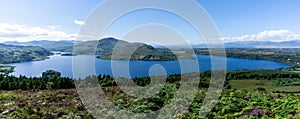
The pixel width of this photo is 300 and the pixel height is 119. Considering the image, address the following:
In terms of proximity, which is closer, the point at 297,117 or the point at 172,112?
the point at 297,117

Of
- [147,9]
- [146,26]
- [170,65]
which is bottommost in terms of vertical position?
[170,65]

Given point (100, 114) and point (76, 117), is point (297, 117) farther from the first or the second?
point (76, 117)

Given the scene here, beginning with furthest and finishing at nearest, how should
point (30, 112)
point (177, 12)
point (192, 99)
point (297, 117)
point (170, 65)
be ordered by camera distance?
point (170, 65)
point (192, 99)
point (30, 112)
point (177, 12)
point (297, 117)

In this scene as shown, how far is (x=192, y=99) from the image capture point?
558 inches

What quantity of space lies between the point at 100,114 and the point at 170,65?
10100 centimetres

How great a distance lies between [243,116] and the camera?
10.9m

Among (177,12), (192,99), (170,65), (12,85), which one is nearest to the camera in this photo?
(177,12)

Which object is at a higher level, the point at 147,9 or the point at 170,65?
the point at 147,9

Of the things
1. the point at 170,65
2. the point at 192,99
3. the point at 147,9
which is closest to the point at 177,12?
the point at 147,9

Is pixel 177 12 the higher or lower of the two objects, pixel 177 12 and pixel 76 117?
the higher

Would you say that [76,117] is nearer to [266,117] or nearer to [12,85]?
[266,117]

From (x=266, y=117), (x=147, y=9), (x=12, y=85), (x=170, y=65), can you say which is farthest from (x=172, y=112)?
(x=170, y=65)

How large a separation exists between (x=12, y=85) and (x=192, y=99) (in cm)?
3196

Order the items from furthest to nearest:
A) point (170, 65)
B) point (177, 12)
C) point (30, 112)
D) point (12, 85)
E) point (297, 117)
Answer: point (170, 65), point (12, 85), point (30, 112), point (177, 12), point (297, 117)
